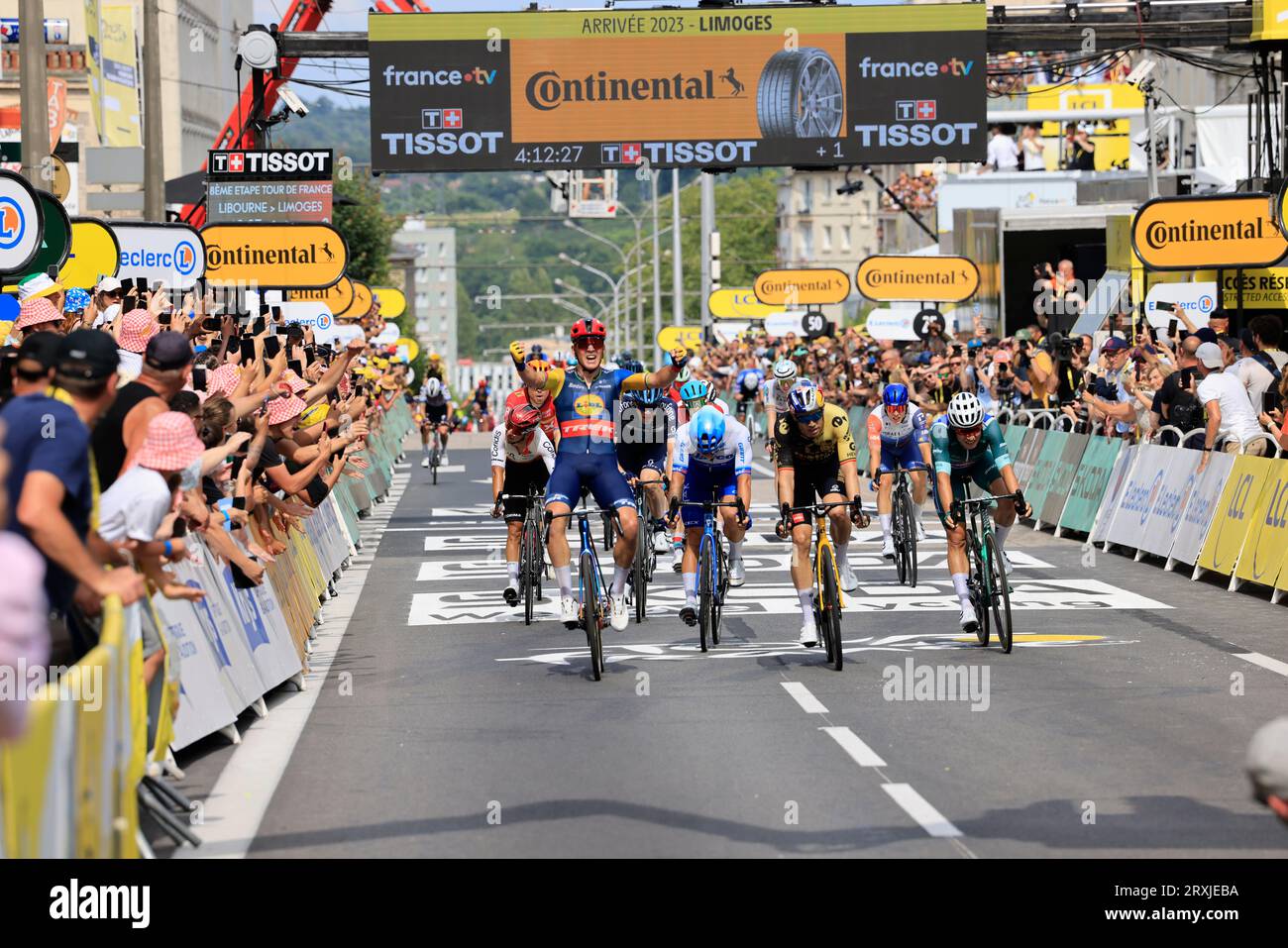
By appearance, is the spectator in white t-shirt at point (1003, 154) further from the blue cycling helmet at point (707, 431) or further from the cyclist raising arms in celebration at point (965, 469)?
the blue cycling helmet at point (707, 431)

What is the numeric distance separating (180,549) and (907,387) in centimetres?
1295

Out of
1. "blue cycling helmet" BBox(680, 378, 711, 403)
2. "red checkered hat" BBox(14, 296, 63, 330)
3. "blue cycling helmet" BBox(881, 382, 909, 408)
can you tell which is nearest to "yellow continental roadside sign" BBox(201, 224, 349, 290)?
"blue cycling helmet" BBox(881, 382, 909, 408)

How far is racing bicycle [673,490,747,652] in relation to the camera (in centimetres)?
1434

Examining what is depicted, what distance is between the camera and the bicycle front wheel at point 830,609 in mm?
13383

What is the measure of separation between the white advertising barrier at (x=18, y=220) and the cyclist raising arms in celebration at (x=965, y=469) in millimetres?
6459

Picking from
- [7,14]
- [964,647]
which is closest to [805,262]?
[7,14]

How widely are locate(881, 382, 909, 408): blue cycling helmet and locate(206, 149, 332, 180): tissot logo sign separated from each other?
9.77m

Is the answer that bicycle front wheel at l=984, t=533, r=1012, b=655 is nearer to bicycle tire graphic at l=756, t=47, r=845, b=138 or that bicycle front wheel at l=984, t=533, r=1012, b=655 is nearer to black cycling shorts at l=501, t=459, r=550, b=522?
black cycling shorts at l=501, t=459, r=550, b=522

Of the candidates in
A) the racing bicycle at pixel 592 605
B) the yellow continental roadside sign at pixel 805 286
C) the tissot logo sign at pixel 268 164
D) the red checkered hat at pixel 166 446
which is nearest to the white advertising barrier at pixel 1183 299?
the tissot logo sign at pixel 268 164

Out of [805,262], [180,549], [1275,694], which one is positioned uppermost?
[805,262]

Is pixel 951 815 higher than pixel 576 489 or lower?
lower

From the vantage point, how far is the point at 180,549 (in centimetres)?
916

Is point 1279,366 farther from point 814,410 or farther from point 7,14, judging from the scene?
point 7,14
